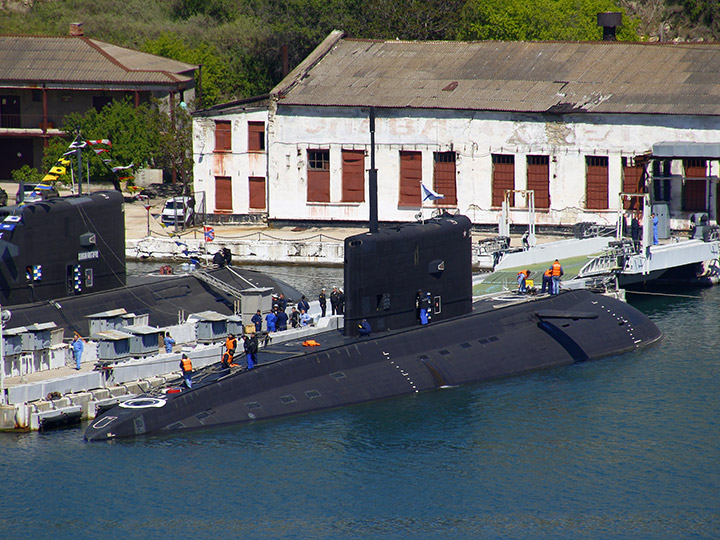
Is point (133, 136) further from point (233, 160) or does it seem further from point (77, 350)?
point (77, 350)

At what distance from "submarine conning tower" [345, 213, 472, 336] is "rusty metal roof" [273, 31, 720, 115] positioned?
2807 centimetres

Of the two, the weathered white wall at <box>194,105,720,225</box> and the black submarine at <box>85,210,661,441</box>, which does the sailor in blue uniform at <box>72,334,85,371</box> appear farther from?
the weathered white wall at <box>194,105,720,225</box>

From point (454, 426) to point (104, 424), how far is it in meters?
10.6

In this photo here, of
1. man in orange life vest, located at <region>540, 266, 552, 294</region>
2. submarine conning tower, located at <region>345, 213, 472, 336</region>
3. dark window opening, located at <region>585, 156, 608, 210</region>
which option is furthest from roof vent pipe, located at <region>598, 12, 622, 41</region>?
submarine conning tower, located at <region>345, 213, 472, 336</region>

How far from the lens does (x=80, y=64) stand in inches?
3524

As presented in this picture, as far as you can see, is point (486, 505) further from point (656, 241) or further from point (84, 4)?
point (84, 4)

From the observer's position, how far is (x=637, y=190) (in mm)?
67062

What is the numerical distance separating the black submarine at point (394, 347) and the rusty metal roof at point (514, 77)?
82.5 ft

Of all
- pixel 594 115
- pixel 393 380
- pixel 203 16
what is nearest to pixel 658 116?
pixel 594 115

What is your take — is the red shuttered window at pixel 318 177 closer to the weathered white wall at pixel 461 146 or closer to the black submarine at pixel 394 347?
the weathered white wall at pixel 461 146

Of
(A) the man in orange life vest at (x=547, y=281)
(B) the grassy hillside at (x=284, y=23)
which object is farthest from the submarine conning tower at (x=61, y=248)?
(B) the grassy hillside at (x=284, y=23)

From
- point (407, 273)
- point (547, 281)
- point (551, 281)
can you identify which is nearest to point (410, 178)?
point (547, 281)

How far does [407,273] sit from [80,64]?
2262 inches

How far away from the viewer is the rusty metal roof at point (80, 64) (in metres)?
87.6
